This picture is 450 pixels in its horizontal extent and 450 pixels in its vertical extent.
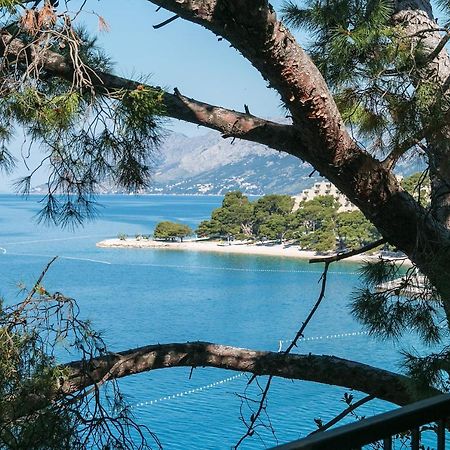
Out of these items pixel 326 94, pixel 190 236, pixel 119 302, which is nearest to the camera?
pixel 326 94

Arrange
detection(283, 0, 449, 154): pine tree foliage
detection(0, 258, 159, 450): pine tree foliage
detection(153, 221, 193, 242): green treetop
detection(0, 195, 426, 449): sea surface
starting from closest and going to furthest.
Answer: detection(0, 258, 159, 450): pine tree foliage → detection(283, 0, 449, 154): pine tree foliage → detection(0, 195, 426, 449): sea surface → detection(153, 221, 193, 242): green treetop

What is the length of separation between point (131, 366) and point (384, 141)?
0.89 metres

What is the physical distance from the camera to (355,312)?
79.7 inches

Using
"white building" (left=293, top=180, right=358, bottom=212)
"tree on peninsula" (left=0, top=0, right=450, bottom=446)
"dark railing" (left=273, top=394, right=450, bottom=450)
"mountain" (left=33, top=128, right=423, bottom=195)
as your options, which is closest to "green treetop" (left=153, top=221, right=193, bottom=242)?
"white building" (left=293, top=180, right=358, bottom=212)

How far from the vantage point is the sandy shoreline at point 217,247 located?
2368 centimetres

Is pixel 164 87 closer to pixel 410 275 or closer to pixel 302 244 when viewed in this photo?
pixel 410 275

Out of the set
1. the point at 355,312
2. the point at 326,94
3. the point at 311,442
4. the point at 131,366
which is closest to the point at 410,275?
the point at 355,312

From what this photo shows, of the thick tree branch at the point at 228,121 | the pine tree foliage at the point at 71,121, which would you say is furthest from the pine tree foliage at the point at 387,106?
the pine tree foliage at the point at 71,121

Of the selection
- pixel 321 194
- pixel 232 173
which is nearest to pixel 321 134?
pixel 321 194

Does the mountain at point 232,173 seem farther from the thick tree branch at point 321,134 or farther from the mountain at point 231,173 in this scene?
the thick tree branch at point 321,134

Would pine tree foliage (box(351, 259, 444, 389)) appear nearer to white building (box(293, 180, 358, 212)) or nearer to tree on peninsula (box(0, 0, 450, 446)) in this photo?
tree on peninsula (box(0, 0, 450, 446))

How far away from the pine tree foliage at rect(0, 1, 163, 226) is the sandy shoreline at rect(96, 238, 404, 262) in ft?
66.3

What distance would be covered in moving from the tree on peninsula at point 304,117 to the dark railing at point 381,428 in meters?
0.67

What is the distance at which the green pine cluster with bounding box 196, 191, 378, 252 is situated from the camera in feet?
65.9
